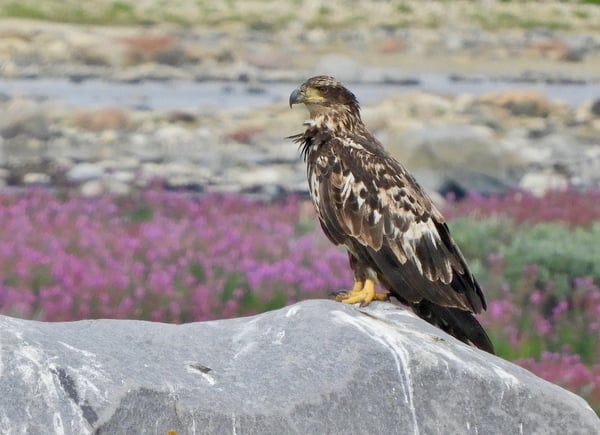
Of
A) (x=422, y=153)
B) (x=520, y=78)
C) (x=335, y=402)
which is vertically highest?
(x=335, y=402)

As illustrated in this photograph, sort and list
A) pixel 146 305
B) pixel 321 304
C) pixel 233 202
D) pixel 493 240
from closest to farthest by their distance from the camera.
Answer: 1. pixel 321 304
2. pixel 146 305
3. pixel 493 240
4. pixel 233 202

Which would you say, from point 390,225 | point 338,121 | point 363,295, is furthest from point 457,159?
point 363,295

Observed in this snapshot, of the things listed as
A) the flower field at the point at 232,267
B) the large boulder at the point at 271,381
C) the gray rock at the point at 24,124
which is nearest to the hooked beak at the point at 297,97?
the large boulder at the point at 271,381

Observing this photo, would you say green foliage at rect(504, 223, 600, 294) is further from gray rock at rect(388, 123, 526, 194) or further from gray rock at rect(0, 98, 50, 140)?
gray rock at rect(0, 98, 50, 140)

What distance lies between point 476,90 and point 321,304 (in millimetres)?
35630

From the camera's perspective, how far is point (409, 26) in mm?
56562

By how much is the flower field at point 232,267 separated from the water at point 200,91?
66.0ft

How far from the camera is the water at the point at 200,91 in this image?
35531 mm

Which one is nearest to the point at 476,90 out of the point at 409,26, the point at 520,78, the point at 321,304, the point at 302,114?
the point at 520,78

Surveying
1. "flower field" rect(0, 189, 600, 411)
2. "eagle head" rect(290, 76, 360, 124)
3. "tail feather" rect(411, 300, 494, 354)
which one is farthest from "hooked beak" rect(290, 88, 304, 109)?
"flower field" rect(0, 189, 600, 411)

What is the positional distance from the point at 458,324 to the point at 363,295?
0.51 metres

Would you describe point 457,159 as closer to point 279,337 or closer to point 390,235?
point 390,235

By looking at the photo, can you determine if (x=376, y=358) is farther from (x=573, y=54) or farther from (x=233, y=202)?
(x=573, y=54)

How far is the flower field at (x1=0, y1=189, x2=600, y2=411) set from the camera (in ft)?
34.7
